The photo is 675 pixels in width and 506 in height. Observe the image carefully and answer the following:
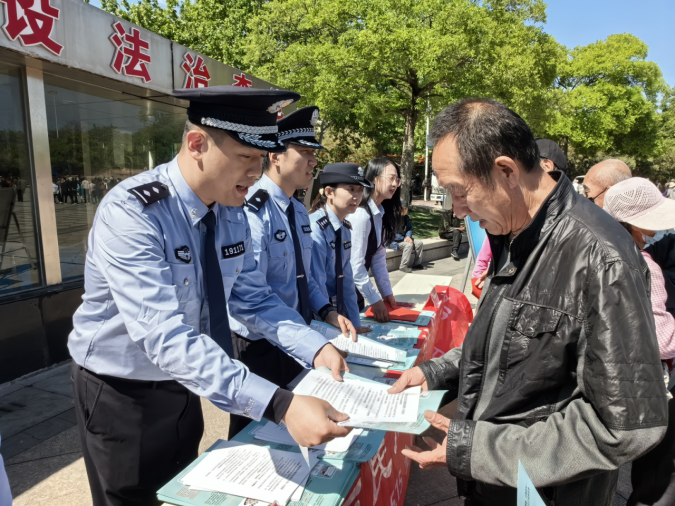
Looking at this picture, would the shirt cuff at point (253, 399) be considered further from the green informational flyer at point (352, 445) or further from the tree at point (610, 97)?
the tree at point (610, 97)

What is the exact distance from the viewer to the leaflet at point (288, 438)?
1540mm

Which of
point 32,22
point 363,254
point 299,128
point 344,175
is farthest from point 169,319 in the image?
point 32,22

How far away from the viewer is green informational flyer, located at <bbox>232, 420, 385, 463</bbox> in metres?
1.49

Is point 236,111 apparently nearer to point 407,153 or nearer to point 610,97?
point 407,153

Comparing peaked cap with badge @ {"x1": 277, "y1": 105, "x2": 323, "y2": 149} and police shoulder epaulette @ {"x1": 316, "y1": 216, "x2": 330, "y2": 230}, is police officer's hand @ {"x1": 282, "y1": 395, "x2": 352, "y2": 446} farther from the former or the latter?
police shoulder epaulette @ {"x1": 316, "y1": 216, "x2": 330, "y2": 230}

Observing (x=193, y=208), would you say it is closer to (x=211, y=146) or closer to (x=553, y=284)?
(x=211, y=146)

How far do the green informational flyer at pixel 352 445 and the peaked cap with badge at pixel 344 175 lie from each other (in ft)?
6.07

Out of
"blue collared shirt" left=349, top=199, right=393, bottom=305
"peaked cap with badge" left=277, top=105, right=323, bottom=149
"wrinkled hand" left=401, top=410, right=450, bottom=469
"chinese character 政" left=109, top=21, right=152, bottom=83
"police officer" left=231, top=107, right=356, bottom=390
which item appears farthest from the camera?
"chinese character 政" left=109, top=21, right=152, bottom=83

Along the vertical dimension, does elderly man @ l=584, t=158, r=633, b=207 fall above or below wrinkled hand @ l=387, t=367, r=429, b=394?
above

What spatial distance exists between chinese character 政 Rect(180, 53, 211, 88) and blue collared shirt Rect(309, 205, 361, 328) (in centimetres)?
356

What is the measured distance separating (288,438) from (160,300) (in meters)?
0.69

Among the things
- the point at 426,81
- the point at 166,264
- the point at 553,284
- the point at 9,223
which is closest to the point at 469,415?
the point at 553,284

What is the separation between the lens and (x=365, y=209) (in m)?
3.66

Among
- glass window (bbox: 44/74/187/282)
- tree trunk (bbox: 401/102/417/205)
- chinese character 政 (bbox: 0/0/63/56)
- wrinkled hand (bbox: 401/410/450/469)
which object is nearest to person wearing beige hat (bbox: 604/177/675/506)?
wrinkled hand (bbox: 401/410/450/469)
